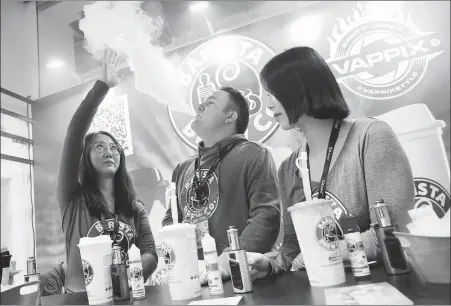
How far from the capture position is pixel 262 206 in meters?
1.81

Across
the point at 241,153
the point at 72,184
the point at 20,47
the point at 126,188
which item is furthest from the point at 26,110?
the point at 241,153

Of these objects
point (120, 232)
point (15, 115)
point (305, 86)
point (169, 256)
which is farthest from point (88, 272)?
point (15, 115)

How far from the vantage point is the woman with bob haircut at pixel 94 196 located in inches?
77.3

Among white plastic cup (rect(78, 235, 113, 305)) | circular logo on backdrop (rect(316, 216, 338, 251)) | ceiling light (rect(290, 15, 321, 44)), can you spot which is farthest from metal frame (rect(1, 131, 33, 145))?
circular logo on backdrop (rect(316, 216, 338, 251))

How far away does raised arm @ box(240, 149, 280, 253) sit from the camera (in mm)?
1728

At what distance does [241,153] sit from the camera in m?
1.96

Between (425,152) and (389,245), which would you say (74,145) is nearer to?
(389,245)

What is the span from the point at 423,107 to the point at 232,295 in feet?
4.69

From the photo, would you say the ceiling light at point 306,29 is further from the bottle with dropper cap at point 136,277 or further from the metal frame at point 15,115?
the metal frame at point 15,115

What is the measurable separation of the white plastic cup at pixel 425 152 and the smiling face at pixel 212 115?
86 cm

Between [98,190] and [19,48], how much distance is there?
1.15 metres

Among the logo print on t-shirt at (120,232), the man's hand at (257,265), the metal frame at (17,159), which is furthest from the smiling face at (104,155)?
the man's hand at (257,265)

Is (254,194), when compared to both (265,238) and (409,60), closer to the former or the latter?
(265,238)

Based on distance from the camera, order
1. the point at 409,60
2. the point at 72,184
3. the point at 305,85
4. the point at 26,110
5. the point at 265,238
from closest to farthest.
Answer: the point at 305,85 < the point at 265,238 < the point at 409,60 < the point at 72,184 < the point at 26,110
